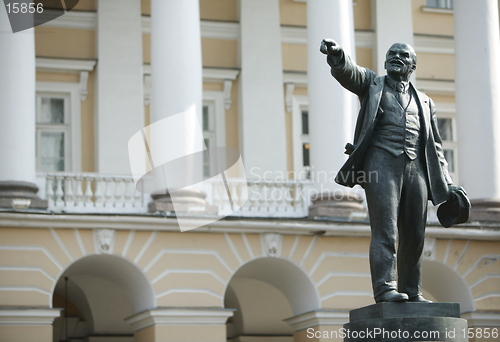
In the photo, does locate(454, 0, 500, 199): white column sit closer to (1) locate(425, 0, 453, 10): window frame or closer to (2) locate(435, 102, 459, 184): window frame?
(2) locate(435, 102, 459, 184): window frame

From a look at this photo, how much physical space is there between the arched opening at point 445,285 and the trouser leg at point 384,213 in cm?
1275

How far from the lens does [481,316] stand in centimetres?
2180

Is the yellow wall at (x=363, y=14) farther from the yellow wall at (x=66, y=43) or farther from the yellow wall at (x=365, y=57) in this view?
the yellow wall at (x=66, y=43)

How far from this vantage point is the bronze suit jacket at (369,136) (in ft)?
31.4

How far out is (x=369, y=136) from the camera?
9562mm

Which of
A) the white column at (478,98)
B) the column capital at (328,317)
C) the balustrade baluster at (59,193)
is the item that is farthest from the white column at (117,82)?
the white column at (478,98)

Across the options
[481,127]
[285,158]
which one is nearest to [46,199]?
[285,158]

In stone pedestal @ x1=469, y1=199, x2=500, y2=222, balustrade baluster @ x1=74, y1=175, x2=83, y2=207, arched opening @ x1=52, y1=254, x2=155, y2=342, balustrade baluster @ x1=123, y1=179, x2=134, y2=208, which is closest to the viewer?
balustrade baluster @ x1=74, y1=175, x2=83, y2=207

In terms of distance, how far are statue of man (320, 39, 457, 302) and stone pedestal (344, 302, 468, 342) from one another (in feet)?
0.94

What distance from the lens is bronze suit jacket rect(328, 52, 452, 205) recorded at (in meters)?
9.56

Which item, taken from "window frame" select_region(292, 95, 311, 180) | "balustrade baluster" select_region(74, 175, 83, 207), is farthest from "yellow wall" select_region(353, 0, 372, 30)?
"balustrade baluster" select_region(74, 175, 83, 207)

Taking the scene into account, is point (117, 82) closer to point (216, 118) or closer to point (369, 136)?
point (216, 118)

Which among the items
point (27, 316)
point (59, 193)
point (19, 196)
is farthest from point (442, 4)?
point (27, 316)

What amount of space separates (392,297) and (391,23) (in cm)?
1701
